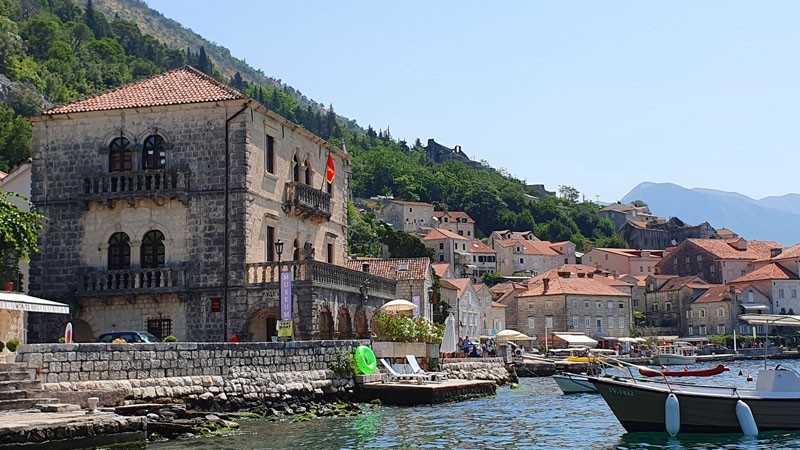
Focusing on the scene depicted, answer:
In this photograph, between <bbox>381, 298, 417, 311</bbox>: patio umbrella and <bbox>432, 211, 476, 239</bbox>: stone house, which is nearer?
<bbox>381, 298, 417, 311</bbox>: patio umbrella

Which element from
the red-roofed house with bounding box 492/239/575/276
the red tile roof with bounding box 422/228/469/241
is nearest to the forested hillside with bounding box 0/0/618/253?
the red tile roof with bounding box 422/228/469/241

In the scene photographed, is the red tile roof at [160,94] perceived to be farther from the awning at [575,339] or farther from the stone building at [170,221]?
the awning at [575,339]

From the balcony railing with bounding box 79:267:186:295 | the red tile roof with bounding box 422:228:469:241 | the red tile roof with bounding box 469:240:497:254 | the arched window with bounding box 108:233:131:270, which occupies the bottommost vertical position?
the balcony railing with bounding box 79:267:186:295

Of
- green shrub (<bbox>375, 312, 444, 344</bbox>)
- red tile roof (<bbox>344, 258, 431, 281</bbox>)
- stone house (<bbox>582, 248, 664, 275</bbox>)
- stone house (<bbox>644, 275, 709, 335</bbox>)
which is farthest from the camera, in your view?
stone house (<bbox>582, 248, 664, 275</bbox>)

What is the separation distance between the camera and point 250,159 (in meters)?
33.9

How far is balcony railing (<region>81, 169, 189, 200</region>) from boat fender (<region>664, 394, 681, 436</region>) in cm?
1877

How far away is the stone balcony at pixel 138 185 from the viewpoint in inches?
1326

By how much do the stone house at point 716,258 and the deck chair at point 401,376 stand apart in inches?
3903

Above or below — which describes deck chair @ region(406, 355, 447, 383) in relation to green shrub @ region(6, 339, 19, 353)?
below

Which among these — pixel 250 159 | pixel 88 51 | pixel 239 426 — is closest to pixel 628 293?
pixel 250 159

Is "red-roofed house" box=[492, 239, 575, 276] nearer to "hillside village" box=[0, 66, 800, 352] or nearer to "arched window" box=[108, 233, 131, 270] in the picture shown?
"hillside village" box=[0, 66, 800, 352]

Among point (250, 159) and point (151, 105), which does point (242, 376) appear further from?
point (151, 105)

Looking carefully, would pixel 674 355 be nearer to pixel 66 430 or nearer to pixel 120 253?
pixel 120 253

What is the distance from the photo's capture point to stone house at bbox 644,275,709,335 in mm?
115000
